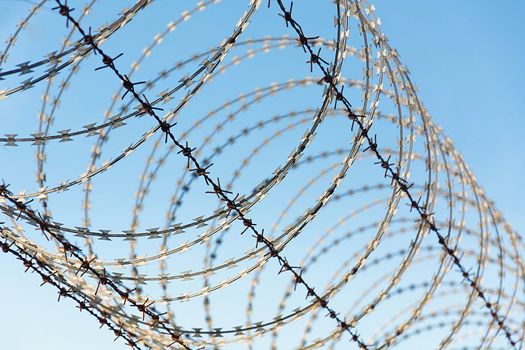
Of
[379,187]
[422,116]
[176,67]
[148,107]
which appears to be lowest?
[148,107]

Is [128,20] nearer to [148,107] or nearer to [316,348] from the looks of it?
[148,107]

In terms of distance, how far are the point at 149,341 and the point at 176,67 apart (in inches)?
148

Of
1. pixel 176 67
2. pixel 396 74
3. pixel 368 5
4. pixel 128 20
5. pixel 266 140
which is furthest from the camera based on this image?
pixel 266 140

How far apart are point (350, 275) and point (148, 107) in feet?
8.92

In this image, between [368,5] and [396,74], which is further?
[396,74]

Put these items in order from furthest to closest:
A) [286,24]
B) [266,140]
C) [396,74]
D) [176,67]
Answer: [266,140] < [176,67] < [396,74] < [286,24]

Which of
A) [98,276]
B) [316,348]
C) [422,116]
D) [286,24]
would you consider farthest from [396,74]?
[98,276]

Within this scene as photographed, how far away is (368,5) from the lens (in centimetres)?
729

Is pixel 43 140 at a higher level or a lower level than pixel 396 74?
lower

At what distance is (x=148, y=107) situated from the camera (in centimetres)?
600

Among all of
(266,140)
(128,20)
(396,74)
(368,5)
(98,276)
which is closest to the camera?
(128,20)

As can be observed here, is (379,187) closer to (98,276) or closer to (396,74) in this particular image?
(396,74)

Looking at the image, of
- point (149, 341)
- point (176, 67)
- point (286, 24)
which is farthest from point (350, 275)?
point (176, 67)

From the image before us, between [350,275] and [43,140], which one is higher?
[43,140]
